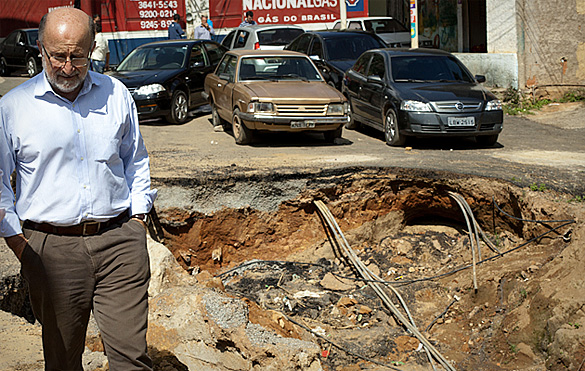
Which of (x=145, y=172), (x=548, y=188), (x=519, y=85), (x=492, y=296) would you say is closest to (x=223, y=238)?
(x=492, y=296)

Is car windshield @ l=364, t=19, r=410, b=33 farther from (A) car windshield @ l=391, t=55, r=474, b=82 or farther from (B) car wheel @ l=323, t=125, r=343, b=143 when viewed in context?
(B) car wheel @ l=323, t=125, r=343, b=143

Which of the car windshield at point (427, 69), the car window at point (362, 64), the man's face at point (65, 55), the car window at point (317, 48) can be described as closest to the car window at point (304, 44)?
the car window at point (317, 48)

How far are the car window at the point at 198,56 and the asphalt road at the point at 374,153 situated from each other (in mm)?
1475

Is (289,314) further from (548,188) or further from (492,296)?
(548,188)

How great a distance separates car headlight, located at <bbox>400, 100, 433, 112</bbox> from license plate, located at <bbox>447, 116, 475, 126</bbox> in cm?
37

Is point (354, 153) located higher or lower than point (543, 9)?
lower

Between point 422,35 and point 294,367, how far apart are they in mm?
18128

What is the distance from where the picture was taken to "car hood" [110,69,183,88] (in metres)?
12.5

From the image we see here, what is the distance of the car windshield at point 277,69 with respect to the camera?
37.8ft

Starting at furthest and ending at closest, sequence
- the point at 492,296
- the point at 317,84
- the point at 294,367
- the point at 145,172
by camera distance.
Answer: the point at 317,84 → the point at 492,296 → the point at 294,367 → the point at 145,172

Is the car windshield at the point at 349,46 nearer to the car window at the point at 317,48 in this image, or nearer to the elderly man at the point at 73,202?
the car window at the point at 317,48

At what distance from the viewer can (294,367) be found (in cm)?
535

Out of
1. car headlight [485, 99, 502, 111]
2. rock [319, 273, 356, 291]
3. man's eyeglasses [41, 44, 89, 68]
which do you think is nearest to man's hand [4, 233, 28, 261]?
man's eyeglasses [41, 44, 89, 68]

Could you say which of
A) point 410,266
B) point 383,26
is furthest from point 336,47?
point 410,266
